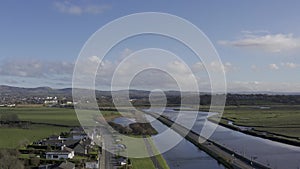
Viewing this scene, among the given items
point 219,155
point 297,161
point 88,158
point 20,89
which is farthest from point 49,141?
point 20,89

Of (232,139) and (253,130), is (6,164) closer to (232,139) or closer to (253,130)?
(232,139)

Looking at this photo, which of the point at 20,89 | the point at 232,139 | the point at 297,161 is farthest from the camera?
the point at 20,89

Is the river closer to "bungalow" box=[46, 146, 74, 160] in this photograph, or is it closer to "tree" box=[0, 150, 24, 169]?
"bungalow" box=[46, 146, 74, 160]

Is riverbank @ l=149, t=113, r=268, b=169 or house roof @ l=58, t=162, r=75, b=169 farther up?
house roof @ l=58, t=162, r=75, b=169

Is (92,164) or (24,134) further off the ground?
(24,134)

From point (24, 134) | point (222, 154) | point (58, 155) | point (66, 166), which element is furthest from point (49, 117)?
point (66, 166)

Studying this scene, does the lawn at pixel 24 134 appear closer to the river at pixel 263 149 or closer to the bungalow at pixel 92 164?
the bungalow at pixel 92 164

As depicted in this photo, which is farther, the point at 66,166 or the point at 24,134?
the point at 24,134

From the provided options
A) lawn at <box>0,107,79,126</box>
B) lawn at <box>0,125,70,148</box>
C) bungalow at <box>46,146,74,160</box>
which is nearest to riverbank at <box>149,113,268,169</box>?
bungalow at <box>46,146,74,160</box>

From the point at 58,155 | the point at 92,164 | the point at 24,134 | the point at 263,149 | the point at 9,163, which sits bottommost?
the point at 263,149

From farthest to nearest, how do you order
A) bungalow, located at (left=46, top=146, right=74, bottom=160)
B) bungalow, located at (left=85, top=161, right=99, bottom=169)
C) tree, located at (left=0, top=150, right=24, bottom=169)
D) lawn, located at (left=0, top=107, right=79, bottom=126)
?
1. lawn, located at (left=0, top=107, right=79, bottom=126)
2. bungalow, located at (left=46, top=146, right=74, bottom=160)
3. bungalow, located at (left=85, top=161, right=99, bottom=169)
4. tree, located at (left=0, top=150, right=24, bottom=169)

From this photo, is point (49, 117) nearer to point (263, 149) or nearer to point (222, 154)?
point (222, 154)
